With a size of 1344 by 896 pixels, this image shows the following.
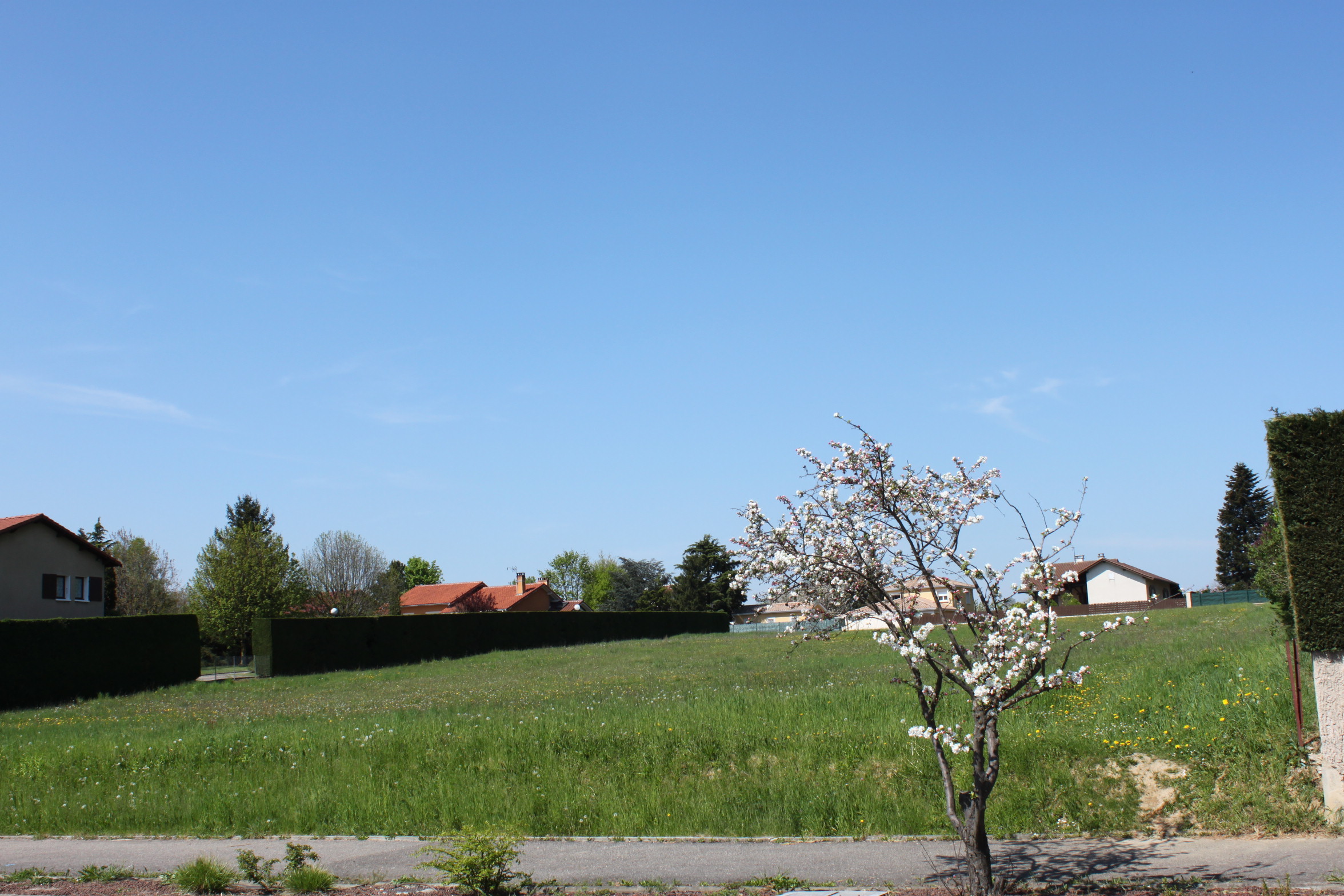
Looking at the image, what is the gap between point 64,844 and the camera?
10.2m

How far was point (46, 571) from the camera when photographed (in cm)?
4431

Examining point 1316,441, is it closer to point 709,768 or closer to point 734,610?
point 709,768

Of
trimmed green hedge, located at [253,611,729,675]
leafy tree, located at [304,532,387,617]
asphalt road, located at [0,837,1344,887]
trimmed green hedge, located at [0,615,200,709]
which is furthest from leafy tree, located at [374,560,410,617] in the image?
asphalt road, located at [0,837,1344,887]

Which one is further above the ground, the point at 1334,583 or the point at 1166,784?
the point at 1334,583

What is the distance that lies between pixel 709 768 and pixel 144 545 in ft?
271

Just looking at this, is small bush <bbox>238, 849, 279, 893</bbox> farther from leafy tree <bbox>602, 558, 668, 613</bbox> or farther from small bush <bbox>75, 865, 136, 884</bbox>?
leafy tree <bbox>602, 558, 668, 613</bbox>

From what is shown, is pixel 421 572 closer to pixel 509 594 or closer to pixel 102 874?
pixel 509 594

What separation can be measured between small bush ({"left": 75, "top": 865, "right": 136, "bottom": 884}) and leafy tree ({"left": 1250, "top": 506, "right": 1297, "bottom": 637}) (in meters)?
11.9

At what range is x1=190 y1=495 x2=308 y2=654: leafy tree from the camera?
58.0 metres

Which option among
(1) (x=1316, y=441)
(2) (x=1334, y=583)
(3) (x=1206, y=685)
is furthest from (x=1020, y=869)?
(3) (x=1206, y=685)

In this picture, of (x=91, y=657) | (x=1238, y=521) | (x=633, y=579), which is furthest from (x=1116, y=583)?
(x=91, y=657)

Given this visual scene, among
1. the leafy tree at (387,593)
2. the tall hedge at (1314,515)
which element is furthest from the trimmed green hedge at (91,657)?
the leafy tree at (387,593)

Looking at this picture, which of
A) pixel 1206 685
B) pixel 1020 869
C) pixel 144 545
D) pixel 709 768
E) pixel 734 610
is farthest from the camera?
pixel 734 610

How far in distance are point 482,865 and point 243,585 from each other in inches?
2249
